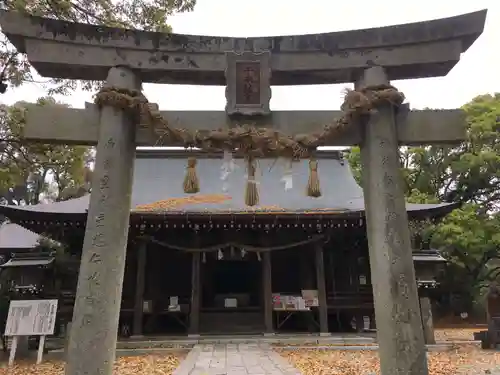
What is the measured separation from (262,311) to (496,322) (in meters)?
6.46

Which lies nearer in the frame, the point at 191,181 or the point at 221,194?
the point at 191,181

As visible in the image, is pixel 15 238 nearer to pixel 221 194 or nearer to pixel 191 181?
pixel 221 194

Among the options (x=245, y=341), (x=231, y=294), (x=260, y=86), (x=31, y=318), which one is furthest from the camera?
(x=231, y=294)

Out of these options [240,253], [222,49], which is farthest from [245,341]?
[222,49]

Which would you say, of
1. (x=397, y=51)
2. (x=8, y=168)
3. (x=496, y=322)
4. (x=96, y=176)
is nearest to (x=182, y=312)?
(x=8, y=168)

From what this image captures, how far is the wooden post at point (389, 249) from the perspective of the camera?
3961 millimetres

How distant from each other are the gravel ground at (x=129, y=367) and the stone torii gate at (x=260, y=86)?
15.8ft

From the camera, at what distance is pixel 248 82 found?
463 cm

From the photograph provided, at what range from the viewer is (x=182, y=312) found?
12.9 metres

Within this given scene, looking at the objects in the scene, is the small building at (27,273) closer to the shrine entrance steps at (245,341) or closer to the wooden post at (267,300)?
the shrine entrance steps at (245,341)

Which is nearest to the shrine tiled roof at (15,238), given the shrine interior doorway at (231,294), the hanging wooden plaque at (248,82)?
the shrine interior doorway at (231,294)

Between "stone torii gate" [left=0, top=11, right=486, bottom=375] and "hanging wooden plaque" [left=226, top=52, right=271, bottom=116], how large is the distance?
1 cm

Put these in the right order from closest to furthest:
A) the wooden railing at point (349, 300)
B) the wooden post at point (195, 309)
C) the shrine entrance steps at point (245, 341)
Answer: the shrine entrance steps at point (245, 341), the wooden post at point (195, 309), the wooden railing at point (349, 300)

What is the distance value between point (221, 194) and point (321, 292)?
4687mm
